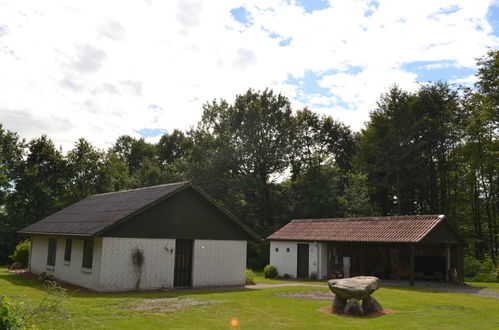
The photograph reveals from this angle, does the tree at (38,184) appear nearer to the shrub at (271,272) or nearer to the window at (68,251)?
the window at (68,251)

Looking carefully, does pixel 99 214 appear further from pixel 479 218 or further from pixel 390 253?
pixel 479 218

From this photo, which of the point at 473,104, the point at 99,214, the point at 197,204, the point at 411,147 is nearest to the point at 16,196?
the point at 99,214

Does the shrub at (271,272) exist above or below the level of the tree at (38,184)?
below

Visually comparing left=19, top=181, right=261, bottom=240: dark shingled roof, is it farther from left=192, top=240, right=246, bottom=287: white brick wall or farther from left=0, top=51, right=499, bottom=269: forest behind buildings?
left=0, top=51, right=499, bottom=269: forest behind buildings

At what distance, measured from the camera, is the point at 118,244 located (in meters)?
19.3

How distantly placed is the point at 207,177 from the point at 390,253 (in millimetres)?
20361

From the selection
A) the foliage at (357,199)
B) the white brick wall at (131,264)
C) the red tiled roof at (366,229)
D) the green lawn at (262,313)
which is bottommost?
the green lawn at (262,313)

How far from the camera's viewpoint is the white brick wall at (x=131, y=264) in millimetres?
18922

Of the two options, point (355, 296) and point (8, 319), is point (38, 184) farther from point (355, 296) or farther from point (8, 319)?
point (8, 319)

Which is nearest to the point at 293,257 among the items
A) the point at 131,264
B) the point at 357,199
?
the point at 357,199

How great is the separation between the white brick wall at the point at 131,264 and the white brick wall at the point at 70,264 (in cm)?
42

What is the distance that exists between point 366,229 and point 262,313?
636 inches

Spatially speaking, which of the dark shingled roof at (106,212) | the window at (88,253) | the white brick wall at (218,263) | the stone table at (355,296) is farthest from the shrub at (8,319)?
the white brick wall at (218,263)

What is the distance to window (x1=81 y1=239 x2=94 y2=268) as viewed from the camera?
20156mm
